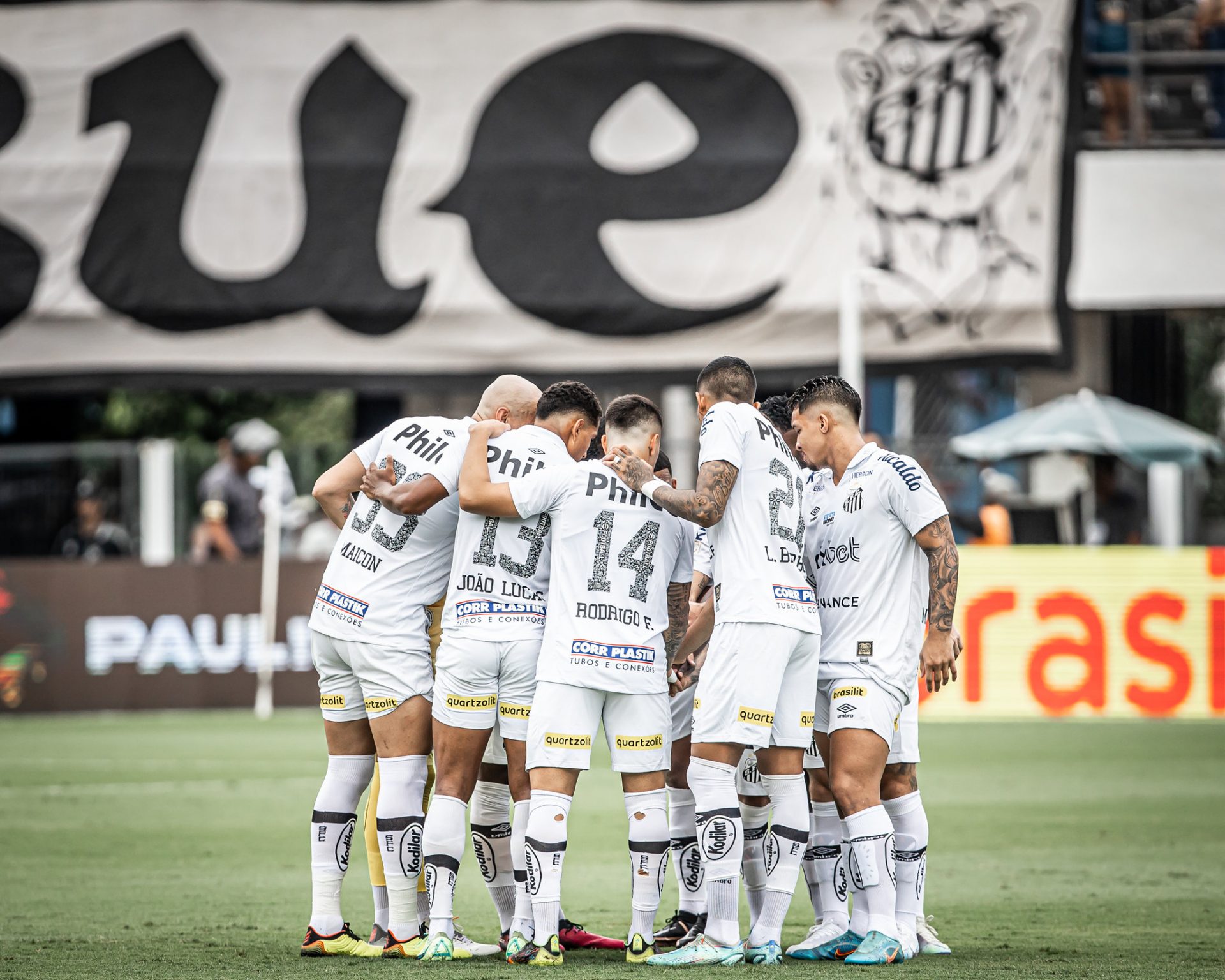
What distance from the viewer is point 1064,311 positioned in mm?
21453

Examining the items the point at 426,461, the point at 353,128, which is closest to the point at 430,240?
the point at 353,128

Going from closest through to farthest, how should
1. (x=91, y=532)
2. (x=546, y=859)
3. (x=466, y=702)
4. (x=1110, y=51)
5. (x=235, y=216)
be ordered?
1. (x=546, y=859)
2. (x=466, y=702)
3. (x=91, y=532)
4. (x=235, y=216)
5. (x=1110, y=51)

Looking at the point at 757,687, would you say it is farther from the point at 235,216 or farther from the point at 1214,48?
the point at 1214,48

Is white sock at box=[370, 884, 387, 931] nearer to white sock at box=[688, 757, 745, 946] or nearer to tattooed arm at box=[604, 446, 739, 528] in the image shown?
white sock at box=[688, 757, 745, 946]

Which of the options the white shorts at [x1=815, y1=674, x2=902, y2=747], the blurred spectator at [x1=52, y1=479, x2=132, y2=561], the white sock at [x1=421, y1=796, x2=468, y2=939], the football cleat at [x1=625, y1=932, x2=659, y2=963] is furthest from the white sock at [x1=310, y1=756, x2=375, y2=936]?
the blurred spectator at [x1=52, y1=479, x2=132, y2=561]

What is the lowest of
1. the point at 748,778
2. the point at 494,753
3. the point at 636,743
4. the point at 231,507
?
the point at 748,778

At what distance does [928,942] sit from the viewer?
24.4 feet

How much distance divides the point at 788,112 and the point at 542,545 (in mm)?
15392

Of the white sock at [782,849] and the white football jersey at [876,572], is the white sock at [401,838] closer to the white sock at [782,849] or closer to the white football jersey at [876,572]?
the white sock at [782,849]

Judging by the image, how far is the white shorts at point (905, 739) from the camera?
300 inches

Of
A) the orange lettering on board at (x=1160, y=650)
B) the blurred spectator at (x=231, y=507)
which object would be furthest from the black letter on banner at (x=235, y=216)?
the orange lettering on board at (x=1160, y=650)

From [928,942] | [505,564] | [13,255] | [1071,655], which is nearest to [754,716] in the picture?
[505,564]

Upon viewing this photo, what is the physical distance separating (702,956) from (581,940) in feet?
2.76

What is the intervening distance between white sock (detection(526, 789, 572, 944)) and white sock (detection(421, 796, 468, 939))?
0.35 meters
